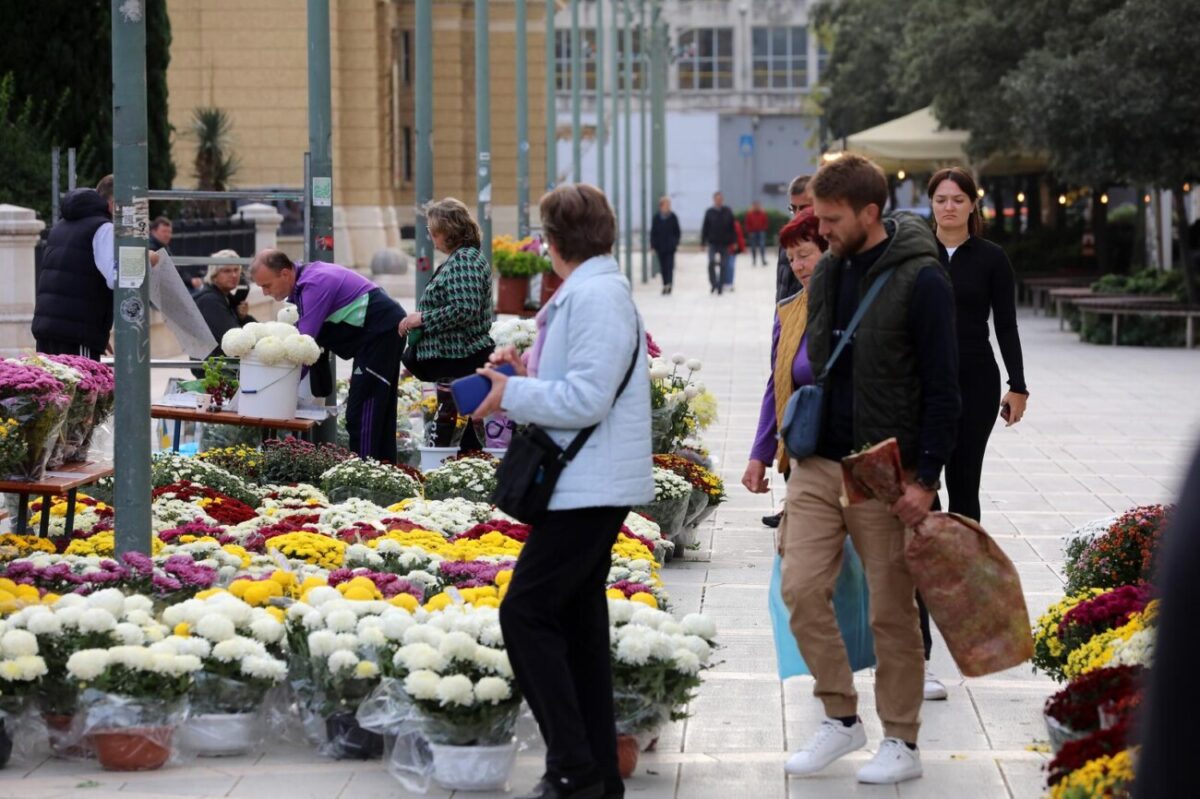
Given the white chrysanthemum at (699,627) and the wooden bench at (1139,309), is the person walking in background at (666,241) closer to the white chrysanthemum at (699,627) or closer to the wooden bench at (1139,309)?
the wooden bench at (1139,309)

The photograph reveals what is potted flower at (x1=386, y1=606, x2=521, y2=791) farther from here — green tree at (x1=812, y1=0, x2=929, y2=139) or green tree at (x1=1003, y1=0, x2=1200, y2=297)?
green tree at (x1=812, y1=0, x2=929, y2=139)

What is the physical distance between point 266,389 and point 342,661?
477cm

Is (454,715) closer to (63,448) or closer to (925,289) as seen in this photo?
(925,289)

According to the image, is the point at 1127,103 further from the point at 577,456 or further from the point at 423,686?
the point at 577,456

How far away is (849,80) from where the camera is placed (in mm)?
55281

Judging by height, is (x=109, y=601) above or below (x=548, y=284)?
below

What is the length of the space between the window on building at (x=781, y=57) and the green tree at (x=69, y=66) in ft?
257

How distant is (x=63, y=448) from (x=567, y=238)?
13.0 ft

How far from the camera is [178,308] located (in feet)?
36.6

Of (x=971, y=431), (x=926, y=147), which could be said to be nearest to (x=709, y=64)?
(x=926, y=147)

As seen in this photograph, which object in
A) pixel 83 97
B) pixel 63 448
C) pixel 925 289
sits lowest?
pixel 63 448

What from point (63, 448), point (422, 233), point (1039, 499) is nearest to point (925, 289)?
point (63, 448)

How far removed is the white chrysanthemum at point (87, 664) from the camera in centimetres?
584

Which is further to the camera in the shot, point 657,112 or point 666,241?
point 657,112
